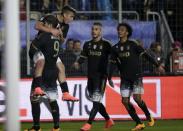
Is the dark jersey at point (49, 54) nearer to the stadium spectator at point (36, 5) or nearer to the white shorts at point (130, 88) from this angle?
the white shorts at point (130, 88)

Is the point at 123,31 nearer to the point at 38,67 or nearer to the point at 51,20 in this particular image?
the point at 51,20

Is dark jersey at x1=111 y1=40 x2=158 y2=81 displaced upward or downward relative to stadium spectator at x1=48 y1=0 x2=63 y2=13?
downward

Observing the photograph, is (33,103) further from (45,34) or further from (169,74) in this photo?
(169,74)

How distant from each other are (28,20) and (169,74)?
3753 millimetres

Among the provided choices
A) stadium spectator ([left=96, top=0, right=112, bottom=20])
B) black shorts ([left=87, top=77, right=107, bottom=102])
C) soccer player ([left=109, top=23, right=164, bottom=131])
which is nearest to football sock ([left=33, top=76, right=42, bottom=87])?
black shorts ([left=87, top=77, right=107, bottom=102])

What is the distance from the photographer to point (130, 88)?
44.0 ft

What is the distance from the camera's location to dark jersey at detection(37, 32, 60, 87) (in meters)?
11.9

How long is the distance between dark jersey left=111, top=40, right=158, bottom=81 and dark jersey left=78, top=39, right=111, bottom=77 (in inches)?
7.4

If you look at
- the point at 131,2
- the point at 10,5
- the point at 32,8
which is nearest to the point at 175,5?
the point at 131,2

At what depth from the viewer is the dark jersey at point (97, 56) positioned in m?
13.1

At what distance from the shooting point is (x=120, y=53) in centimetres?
1327

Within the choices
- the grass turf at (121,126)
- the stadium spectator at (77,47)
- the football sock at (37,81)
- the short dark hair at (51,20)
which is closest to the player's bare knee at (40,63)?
the football sock at (37,81)

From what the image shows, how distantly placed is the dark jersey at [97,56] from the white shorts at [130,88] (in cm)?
49

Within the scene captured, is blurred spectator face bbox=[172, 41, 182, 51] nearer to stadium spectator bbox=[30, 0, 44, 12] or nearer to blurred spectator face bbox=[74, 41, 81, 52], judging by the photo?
blurred spectator face bbox=[74, 41, 81, 52]
